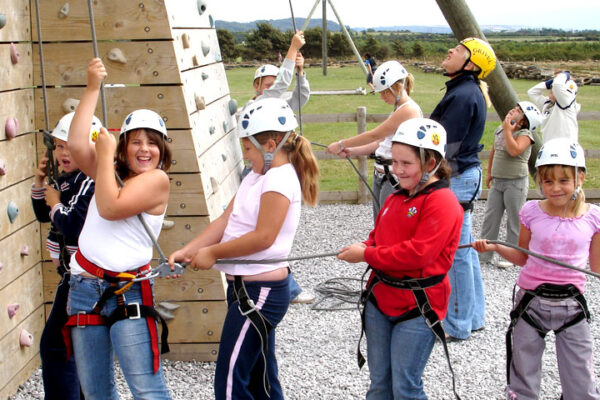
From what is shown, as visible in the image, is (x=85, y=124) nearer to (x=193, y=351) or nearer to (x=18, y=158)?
(x=18, y=158)

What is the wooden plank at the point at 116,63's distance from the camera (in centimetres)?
370

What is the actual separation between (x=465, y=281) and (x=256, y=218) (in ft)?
6.96

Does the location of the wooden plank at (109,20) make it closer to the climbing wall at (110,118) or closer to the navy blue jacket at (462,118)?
the climbing wall at (110,118)

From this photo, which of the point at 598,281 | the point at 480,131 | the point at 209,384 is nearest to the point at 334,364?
the point at 209,384

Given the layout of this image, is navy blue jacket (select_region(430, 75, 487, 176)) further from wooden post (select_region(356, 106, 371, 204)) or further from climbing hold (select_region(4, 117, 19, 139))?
wooden post (select_region(356, 106, 371, 204))

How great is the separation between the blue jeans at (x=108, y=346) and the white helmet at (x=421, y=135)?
131 cm

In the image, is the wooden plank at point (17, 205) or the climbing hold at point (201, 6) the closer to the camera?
the wooden plank at point (17, 205)

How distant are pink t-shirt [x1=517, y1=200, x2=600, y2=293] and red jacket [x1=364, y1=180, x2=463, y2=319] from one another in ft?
1.73

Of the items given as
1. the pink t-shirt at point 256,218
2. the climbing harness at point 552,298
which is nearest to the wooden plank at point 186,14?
the pink t-shirt at point 256,218

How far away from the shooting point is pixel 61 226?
9.39 feet

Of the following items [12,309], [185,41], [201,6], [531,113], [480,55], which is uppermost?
[201,6]

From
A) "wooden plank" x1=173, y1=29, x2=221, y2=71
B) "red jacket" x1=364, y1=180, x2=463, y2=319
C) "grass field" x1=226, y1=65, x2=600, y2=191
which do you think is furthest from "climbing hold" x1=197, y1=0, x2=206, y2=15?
"grass field" x1=226, y1=65, x2=600, y2=191

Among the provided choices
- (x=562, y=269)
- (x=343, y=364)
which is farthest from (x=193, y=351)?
(x=562, y=269)

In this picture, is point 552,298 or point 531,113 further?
point 531,113
